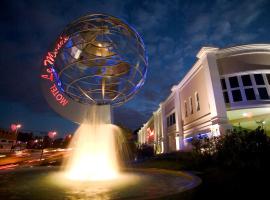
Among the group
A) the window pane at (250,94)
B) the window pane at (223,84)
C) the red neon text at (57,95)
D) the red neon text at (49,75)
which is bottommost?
the red neon text at (57,95)

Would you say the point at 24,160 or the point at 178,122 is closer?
the point at 24,160

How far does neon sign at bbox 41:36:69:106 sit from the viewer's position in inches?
348

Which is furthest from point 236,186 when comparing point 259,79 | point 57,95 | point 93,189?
point 259,79

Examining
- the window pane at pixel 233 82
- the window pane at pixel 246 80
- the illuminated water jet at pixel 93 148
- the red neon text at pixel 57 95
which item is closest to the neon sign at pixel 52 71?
the red neon text at pixel 57 95

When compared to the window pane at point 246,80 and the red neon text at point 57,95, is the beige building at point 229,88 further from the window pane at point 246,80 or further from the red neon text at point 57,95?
the red neon text at point 57,95

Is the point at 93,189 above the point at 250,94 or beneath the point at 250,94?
beneath

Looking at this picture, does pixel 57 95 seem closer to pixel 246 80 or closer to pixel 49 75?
pixel 49 75

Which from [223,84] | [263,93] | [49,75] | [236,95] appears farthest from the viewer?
[223,84]

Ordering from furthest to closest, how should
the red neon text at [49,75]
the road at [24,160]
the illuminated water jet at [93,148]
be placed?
the road at [24,160] → the red neon text at [49,75] → the illuminated water jet at [93,148]

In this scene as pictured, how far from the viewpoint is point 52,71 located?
9.20 metres

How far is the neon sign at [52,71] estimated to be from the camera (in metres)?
8.83

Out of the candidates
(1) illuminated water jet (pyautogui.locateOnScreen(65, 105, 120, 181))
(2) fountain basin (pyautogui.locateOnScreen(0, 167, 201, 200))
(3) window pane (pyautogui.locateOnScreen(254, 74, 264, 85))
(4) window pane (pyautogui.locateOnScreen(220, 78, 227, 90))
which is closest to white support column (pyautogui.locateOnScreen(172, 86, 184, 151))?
(4) window pane (pyautogui.locateOnScreen(220, 78, 227, 90))

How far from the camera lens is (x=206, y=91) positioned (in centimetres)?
2012

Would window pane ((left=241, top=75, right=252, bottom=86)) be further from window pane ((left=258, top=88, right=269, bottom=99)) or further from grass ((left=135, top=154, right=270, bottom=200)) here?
grass ((left=135, top=154, right=270, bottom=200))
